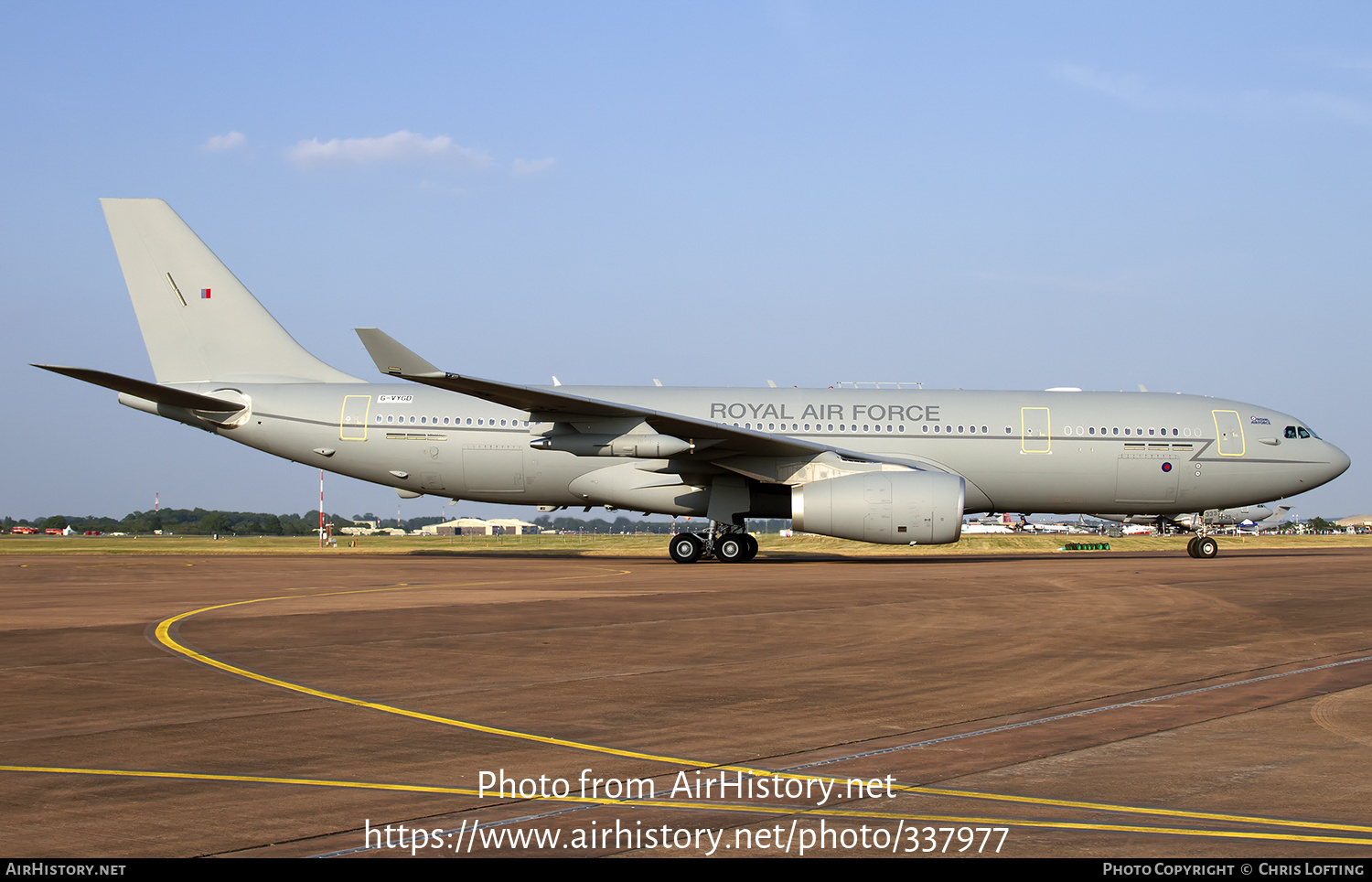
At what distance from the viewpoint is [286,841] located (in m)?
4.07

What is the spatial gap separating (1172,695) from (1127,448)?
17.9 meters

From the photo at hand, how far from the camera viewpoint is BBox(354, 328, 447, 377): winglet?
1878 centimetres

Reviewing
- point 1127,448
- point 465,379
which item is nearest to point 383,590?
point 465,379

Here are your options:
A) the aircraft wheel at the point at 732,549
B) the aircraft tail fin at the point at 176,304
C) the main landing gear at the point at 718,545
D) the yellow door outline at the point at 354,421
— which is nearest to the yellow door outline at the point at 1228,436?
the main landing gear at the point at 718,545

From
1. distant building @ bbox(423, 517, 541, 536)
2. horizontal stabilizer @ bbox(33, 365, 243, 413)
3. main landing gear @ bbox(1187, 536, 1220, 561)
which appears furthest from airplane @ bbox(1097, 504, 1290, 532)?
distant building @ bbox(423, 517, 541, 536)

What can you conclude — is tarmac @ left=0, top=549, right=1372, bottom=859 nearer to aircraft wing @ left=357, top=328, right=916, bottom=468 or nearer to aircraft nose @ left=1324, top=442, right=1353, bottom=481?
aircraft wing @ left=357, top=328, right=916, bottom=468

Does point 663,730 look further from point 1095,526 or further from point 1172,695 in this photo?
point 1095,526

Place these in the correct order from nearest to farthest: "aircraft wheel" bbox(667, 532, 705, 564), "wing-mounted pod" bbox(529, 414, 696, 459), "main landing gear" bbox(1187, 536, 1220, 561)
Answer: "wing-mounted pod" bbox(529, 414, 696, 459) → "aircraft wheel" bbox(667, 532, 705, 564) → "main landing gear" bbox(1187, 536, 1220, 561)

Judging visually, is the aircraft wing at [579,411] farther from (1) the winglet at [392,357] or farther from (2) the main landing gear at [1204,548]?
(2) the main landing gear at [1204,548]

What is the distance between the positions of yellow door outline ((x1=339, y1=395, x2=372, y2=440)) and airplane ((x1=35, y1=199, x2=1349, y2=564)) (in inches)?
1.1

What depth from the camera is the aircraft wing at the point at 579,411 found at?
1898 centimetres

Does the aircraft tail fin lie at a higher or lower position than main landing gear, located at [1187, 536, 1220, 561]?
higher

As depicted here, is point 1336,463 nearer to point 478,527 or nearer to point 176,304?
point 176,304

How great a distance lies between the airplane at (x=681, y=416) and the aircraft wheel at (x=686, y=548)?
1.2 inches
